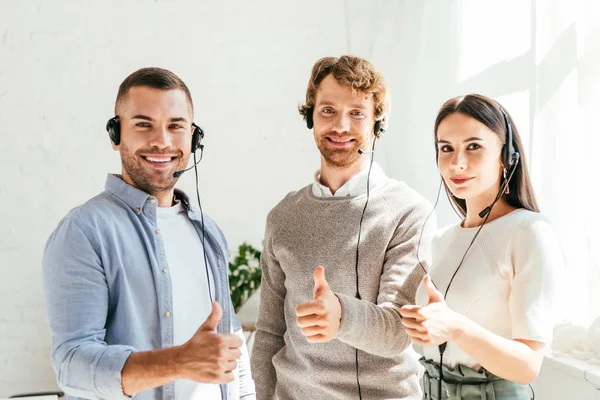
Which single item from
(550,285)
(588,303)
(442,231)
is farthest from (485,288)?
(588,303)

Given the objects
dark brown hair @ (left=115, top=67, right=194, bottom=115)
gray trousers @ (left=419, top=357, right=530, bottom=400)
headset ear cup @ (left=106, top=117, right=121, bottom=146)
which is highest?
dark brown hair @ (left=115, top=67, right=194, bottom=115)

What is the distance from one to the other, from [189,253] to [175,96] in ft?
1.20

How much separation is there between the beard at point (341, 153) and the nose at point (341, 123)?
40 millimetres

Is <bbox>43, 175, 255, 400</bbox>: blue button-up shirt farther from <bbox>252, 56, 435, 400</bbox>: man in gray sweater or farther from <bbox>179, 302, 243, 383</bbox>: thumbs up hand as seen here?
<bbox>252, 56, 435, 400</bbox>: man in gray sweater

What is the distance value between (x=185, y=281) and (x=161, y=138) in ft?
1.07

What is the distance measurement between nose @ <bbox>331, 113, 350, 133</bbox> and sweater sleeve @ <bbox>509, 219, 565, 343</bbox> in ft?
1.91

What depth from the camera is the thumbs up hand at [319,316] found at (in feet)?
4.25

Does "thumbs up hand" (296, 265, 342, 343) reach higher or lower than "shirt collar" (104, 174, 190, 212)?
lower

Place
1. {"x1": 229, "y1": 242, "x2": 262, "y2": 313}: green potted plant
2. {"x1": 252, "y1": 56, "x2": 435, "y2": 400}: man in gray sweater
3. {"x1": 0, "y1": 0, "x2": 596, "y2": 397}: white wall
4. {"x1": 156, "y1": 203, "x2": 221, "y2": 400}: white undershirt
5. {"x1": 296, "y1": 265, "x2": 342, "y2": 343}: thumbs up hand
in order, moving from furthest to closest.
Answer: {"x1": 0, "y1": 0, "x2": 596, "y2": 397}: white wall → {"x1": 229, "y1": 242, "x2": 262, "y2": 313}: green potted plant → {"x1": 252, "y1": 56, "x2": 435, "y2": 400}: man in gray sweater → {"x1": 156, "y1": 203, "x2": 221, "y2": 400}: white undershirt → {"x1": 296, "y1": 265, "x2": 342, "y2": 343}: thumbs up hand

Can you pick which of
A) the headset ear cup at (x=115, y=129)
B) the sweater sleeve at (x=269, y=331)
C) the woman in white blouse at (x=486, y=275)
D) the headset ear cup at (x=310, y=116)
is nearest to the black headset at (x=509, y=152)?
the woman in white blouse at (x=486, y=275)

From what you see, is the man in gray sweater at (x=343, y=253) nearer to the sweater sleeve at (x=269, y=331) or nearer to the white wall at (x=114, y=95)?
the sweater sleeve at (x=269, y=331)

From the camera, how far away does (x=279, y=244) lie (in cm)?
175

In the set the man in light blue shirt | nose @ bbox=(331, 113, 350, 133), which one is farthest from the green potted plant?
nose @ bbox=(331, 113, 350, 133)

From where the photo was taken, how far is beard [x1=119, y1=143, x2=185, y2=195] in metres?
1.47
